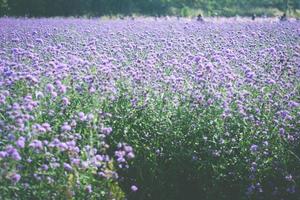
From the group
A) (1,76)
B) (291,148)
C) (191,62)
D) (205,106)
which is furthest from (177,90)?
(1,76)

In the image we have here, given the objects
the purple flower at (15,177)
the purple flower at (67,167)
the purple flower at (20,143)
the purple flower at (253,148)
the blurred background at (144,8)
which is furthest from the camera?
the blurred background at (144,8)

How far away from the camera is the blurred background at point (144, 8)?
1911 centimetres

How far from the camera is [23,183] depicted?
3152 mm

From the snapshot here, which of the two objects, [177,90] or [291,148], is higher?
[177,90]

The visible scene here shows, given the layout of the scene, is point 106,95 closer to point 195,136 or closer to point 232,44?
point 195,136

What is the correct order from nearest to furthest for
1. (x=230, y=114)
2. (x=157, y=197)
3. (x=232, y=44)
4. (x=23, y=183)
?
(x=23, y=183) → (x=230, y=114) → (x=157, y=197) → (x=232, y=44)

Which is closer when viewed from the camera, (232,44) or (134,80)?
(134,80)

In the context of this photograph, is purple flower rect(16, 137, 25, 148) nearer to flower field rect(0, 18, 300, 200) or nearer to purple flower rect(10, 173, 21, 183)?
purple flower rect(10, 173, 21, 183)

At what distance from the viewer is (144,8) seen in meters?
21.3

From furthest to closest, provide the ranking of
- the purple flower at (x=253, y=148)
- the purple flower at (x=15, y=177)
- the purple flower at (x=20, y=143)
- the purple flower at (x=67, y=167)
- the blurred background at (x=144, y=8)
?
the blurred background at (x=144, y=8)
the purple flower at (x=253, y=148)
the purple flower at (x=67, y=167)
the purple flower at (x=20, y=143)
the purple flower at (x=15, y=177)

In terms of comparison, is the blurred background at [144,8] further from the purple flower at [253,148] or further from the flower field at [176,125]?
the purple flower at [253,148]

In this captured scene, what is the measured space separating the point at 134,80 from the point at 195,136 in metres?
0.82

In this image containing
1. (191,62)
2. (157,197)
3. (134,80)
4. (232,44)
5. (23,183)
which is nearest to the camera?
(23,183)

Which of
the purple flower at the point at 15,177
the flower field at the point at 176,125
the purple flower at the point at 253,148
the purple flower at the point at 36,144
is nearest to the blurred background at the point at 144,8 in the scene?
the flower field at the point at 176,125
